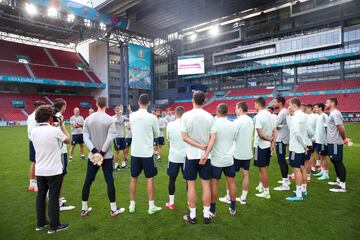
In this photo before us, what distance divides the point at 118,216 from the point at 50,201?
47.9 inches

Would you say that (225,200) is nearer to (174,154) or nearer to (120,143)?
(174,154)

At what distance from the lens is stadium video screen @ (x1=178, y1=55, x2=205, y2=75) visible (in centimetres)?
4417

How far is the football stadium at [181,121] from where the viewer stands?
12.9ft

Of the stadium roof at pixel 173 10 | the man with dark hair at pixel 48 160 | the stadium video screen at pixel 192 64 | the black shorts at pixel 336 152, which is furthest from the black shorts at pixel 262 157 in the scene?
the stadium video screen at pixel 192 64

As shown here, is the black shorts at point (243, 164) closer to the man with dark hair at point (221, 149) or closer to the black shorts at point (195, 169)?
the man with dark hair at point (221, 149)

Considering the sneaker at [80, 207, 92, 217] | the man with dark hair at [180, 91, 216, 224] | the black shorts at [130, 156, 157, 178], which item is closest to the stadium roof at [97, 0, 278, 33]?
the black shorts at [130, 156, 157, 178]

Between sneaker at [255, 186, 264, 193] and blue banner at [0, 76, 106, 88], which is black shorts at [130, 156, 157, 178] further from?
blue banner at [0, 76, 106, 88]

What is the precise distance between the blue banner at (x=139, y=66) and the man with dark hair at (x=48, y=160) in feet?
117

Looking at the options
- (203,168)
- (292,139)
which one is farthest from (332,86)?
(203,168)

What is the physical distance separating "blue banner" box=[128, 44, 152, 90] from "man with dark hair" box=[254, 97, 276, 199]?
35.0m

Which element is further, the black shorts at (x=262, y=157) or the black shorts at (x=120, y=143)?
the black shorts at (x=120, y=143)

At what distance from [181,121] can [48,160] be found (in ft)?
7.17

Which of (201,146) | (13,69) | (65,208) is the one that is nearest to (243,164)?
(201,146)

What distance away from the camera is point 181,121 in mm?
3949
